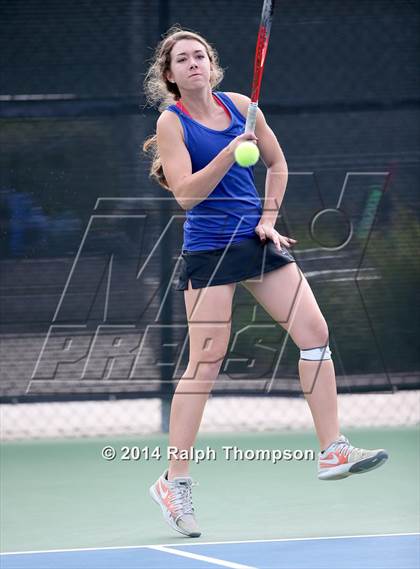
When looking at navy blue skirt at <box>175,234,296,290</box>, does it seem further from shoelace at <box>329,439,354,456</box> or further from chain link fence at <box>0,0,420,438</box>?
chain link fence at <box>0,0,420,438</box>

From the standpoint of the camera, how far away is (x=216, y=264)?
392 cm

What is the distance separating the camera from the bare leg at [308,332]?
152 inches

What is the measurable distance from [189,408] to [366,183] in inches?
91.0

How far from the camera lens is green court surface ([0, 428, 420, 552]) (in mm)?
4262

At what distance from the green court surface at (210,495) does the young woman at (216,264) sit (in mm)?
409

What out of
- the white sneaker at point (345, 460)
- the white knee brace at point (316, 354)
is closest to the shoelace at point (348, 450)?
the white sneaker at point (345, 460)

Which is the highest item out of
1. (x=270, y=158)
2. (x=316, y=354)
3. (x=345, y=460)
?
(x=270, y=158)

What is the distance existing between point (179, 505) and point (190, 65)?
4.52ft

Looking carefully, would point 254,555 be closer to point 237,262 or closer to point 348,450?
point 348,450

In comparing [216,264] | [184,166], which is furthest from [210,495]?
[184,166]

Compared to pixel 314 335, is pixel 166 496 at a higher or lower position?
lower

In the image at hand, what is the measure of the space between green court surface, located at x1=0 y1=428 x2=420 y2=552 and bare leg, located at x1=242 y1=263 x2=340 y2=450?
19.5 inches

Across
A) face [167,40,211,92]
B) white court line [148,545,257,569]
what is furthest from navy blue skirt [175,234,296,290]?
white court line [148,545,257,569]

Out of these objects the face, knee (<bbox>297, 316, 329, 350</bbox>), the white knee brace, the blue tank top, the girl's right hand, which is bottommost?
the white knee brace
